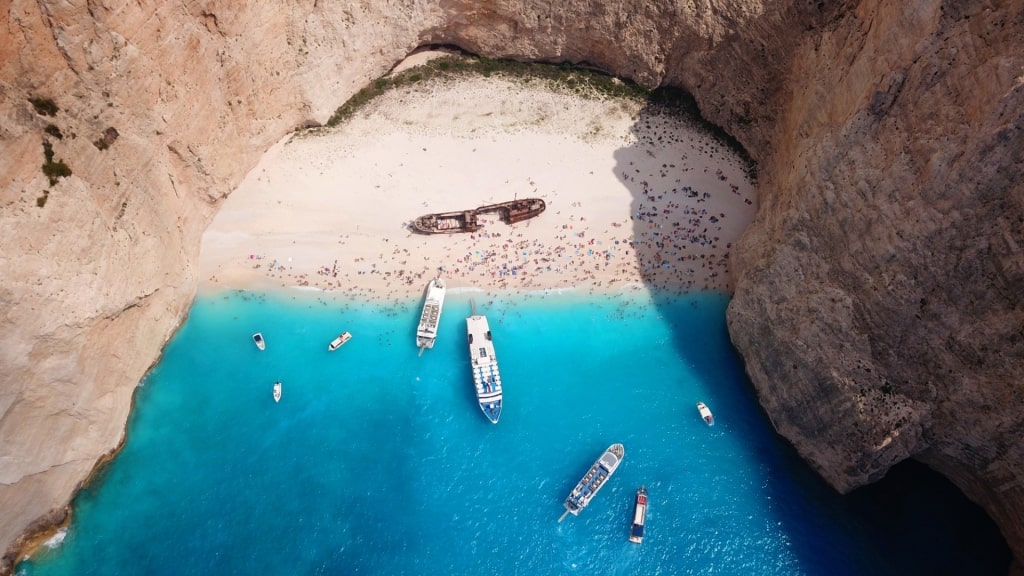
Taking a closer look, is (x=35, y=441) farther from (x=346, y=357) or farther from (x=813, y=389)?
(x=813, y=389)

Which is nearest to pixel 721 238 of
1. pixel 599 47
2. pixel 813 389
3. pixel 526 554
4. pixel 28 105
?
pixel 813 389

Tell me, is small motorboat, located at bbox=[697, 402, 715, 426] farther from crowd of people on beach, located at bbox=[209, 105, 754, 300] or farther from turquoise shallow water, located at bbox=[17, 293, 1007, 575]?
crowd of people on beach, located at bbox=[209, 105, 754, 300]

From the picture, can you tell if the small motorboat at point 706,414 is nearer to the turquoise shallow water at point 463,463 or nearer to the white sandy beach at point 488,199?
the turquoise shallow water at point 463,463

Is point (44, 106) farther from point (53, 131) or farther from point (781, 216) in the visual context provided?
point (781, 216)

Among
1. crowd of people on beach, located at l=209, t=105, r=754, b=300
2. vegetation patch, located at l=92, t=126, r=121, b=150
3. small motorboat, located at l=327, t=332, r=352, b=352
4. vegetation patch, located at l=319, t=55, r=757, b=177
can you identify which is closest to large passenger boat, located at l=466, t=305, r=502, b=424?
crowd of people on beach, located at l=209, t=105, r=754, b=300

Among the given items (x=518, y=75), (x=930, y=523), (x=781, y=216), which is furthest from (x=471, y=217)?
(x=930, y=523)

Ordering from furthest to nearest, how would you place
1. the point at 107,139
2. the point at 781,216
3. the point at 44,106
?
the point at 781,216 < the point at 107,139 < the point at 44,106
